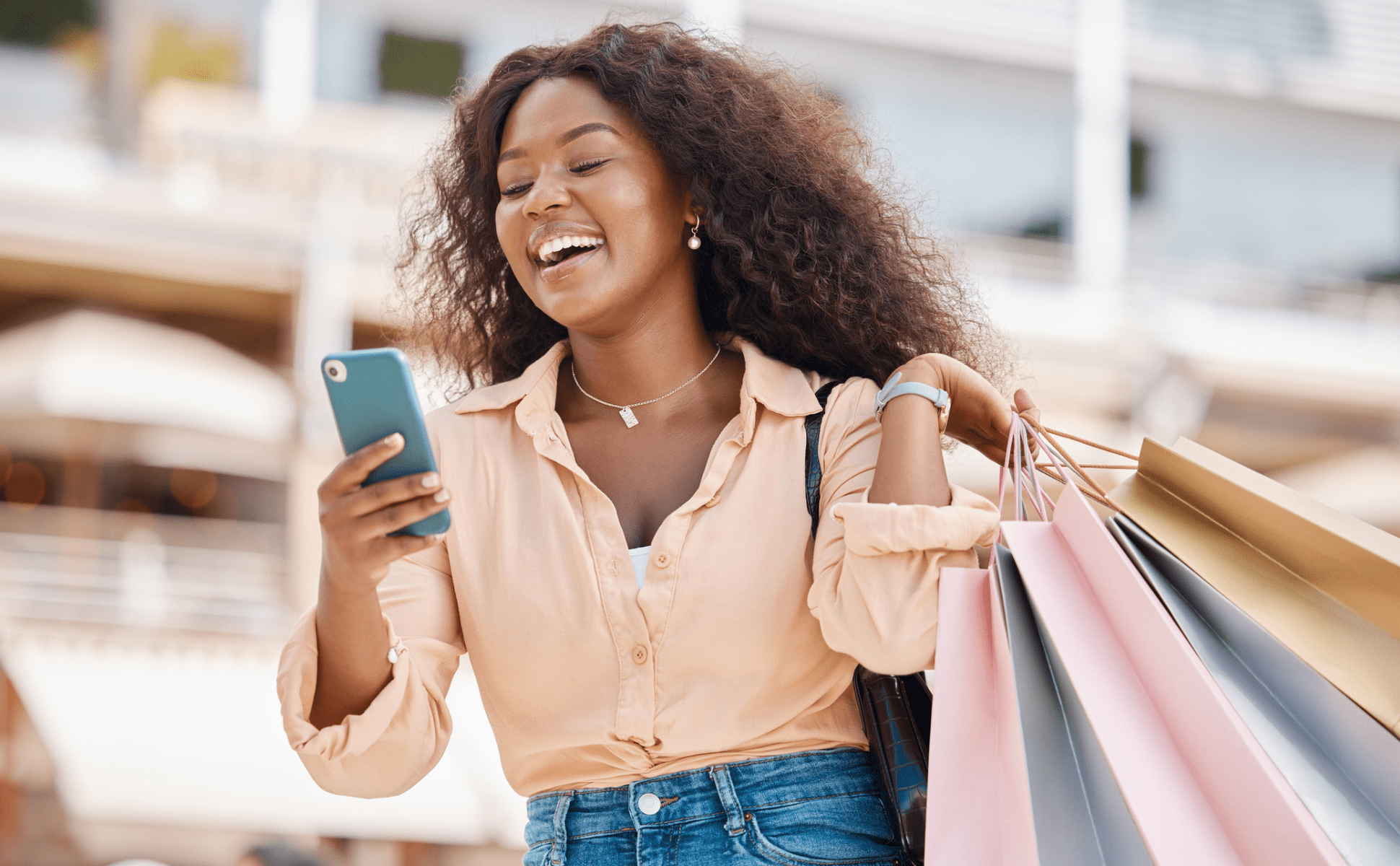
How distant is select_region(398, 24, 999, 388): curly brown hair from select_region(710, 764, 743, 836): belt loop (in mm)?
615

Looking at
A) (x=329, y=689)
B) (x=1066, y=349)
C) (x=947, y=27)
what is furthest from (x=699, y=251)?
(x=947, y=27)

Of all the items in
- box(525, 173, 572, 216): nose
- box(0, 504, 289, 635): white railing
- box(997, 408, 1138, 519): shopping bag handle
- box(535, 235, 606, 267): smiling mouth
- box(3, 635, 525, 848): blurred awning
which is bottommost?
box(3, 635, 525, 848): blurred awning

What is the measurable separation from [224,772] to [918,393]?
17.2 ft

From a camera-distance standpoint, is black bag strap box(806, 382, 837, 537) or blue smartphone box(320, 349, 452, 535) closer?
blue smartphone box(320, 349, 452, 535)

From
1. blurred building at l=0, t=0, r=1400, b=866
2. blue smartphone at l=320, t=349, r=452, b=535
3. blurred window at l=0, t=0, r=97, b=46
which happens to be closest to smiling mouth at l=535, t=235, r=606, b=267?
blue smartphone at l=320, t=349, r=452, b=535

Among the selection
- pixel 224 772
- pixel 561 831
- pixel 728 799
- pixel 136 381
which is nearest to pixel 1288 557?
pixel 728 799

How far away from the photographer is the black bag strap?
1691 mm

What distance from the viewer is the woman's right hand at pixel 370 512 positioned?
1.32 meters

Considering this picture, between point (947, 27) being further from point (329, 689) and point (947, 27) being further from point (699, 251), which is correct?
point (329, 689)

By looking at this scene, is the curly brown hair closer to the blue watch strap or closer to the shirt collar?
the shirt collar

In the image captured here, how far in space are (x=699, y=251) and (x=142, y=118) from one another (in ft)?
32.8

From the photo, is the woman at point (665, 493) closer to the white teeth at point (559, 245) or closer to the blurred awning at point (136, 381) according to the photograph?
the white teeth at point (559, 245)

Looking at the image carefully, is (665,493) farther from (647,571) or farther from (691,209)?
(691,209)

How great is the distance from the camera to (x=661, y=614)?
5.30 ft
